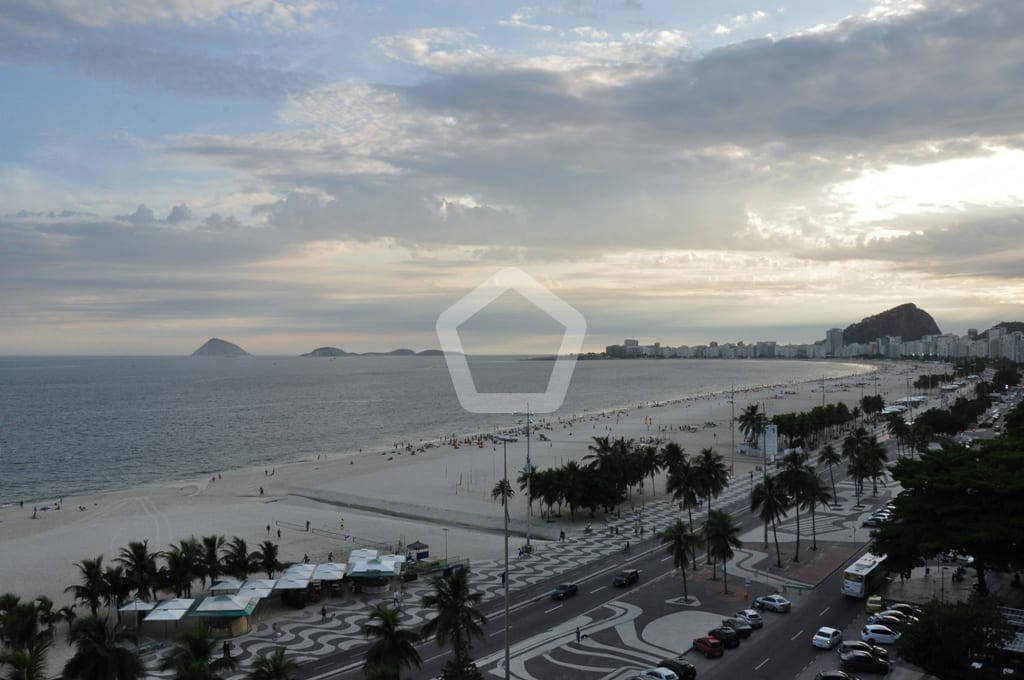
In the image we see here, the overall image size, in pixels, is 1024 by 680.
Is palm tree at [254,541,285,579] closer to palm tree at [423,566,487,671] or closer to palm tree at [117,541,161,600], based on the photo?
palm tree at [117,541,161,600]

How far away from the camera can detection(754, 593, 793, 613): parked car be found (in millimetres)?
29766

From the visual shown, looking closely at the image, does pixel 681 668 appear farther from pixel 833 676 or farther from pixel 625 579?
pixel 625 579

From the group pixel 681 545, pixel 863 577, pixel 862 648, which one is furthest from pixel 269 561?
pixel 863 577

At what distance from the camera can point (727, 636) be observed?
2620 centimetres

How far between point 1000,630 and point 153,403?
166 m

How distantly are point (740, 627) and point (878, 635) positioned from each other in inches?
190

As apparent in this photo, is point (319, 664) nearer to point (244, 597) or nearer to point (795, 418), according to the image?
point (244, 597)

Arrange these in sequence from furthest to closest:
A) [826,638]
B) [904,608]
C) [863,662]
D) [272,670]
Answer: [904,608] < [826,638] < [863,662] < [272,670]

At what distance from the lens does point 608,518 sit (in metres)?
50.7

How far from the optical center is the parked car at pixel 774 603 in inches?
1172

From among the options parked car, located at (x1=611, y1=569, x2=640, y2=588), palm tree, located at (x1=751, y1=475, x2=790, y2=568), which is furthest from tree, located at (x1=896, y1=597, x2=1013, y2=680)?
palm tree, located at (x1=751, y1=475, x2=790, y2=568)

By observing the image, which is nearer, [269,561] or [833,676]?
[833,676]

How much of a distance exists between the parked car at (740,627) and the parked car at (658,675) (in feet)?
17.1

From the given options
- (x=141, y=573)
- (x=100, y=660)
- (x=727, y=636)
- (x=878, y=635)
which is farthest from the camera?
(x=141, y=573)
